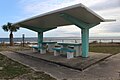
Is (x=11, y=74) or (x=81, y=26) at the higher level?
(x=81, y=26)

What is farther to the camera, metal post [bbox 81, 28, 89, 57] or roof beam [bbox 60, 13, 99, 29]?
metal post [bbox 81, 28, 89, 57]

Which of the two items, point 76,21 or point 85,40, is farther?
point 85,40

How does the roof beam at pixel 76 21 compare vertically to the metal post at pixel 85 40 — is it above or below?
above

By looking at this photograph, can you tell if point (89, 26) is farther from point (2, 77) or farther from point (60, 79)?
point (2, 77)

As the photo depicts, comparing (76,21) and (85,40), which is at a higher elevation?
(76,21)

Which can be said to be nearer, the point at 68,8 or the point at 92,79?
the point at 92,79

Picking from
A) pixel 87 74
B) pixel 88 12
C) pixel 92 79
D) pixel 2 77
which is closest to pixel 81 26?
pixel 88 12

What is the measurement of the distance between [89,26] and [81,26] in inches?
25.5

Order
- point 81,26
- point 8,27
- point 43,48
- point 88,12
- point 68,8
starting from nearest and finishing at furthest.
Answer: point 68,8 < point 88,12 < point 81,26 < point 43,48 < point 8,27

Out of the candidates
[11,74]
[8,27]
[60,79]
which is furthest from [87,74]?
[8,27]

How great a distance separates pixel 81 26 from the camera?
10859 millimetres

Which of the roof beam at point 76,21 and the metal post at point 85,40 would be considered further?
the metal post at point 85,40

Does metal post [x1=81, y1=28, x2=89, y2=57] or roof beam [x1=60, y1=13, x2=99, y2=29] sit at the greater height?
roof beam [x1=60, y1=13, x2=99, y2=29]

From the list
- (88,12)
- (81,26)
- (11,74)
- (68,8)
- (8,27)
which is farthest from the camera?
(8,27)
